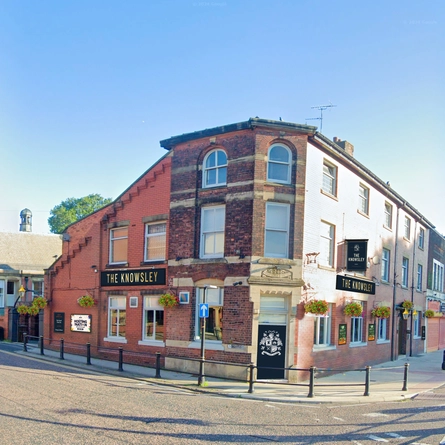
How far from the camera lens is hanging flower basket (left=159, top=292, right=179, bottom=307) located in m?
18.6

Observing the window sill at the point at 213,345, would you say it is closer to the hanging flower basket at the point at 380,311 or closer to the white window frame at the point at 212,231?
the white window frame at the point at 212,231

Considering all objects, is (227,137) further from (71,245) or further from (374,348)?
(374,348)

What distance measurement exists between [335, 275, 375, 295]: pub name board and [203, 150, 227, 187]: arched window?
6.41 metres

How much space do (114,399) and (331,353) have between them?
9770mm

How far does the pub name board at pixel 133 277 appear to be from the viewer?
19.8 metres

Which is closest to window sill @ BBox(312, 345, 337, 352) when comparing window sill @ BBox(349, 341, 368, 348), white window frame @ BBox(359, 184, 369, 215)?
window sill @ BBox(349, 341, 368, 348)

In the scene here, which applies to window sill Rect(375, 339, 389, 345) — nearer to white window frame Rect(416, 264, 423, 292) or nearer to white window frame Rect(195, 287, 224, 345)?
white window frame Rect(416, 264, 423, 292)

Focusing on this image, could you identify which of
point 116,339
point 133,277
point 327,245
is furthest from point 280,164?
point 116,339

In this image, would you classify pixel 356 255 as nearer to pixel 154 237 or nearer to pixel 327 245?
pixel 327 245

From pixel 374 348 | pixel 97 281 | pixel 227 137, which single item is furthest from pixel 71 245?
pixel 374 348

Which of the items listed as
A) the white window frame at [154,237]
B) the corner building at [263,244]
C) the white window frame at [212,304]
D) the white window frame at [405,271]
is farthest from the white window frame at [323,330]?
the white window frame at [405,271]

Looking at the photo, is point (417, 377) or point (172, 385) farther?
point (417, 377)

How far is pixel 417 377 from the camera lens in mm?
19844

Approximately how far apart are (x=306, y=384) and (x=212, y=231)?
250 inches
